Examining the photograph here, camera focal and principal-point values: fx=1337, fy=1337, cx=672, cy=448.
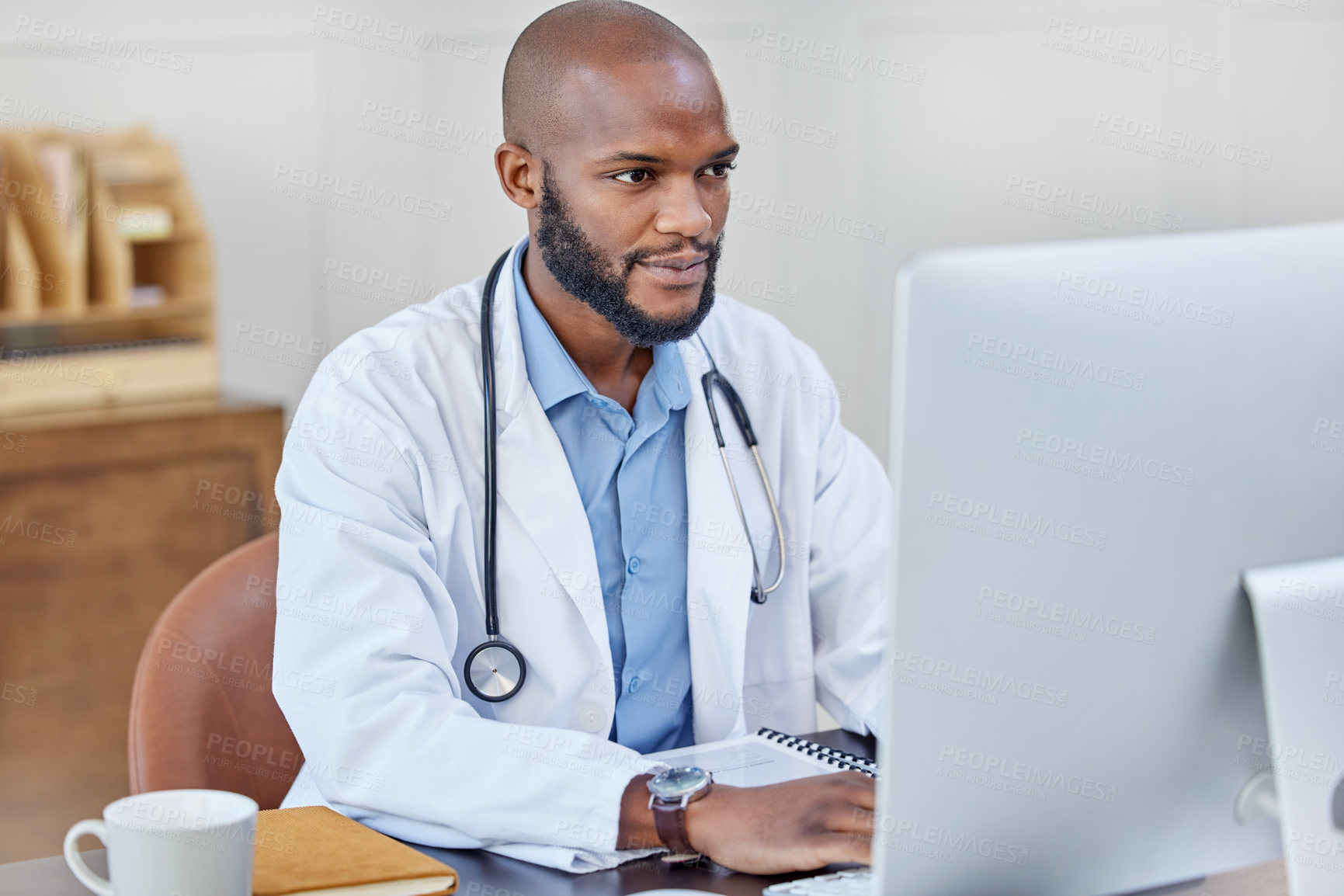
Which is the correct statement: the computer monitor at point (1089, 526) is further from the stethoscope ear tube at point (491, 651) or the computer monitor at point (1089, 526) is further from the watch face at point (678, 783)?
the stethoscope ear tube at point (491, 651)

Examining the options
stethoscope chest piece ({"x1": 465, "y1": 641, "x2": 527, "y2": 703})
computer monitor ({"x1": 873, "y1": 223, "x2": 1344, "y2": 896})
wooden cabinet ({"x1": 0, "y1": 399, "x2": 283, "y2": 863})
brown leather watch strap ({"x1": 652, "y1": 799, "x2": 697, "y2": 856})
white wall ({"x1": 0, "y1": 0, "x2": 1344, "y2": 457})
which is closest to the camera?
computer monitor ({"x1": 873, "y1": 223, "x2": 1344, "y2": 896})

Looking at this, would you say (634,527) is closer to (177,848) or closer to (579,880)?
(579,880)

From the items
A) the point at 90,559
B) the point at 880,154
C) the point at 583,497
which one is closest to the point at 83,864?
the point at 583,497

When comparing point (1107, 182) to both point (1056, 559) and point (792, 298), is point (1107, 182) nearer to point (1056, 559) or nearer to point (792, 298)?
point (792, 298)

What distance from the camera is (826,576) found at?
1.61m

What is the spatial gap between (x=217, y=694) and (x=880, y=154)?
248 cm

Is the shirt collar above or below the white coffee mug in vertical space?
above

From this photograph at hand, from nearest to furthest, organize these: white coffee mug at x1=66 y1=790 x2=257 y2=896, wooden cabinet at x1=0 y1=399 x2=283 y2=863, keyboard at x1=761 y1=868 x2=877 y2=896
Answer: white coffee mug at x1=66 y1=790 x2=257 y2=896 < keyboard at x1=761 y1=868 x2=877 y2=896 < wooden cabinet at x1=0 y1=399 x2=283 y2=863

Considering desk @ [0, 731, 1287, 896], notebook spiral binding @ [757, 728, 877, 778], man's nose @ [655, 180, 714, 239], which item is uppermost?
man's nose @ [655, 180, 714, 239]

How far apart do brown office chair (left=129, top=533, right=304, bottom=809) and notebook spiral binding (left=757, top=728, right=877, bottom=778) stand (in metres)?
0.51

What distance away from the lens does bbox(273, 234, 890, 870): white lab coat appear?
3.70 ft

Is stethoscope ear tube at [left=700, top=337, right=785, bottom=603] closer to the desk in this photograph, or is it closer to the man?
the man

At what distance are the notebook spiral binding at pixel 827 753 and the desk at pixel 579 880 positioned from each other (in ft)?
0.58

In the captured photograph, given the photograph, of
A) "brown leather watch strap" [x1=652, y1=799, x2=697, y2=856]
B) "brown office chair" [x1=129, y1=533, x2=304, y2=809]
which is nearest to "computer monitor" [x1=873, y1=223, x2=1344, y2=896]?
"brown leather watch strap" [x1=652, y1=799, x2=697, y2=856]
